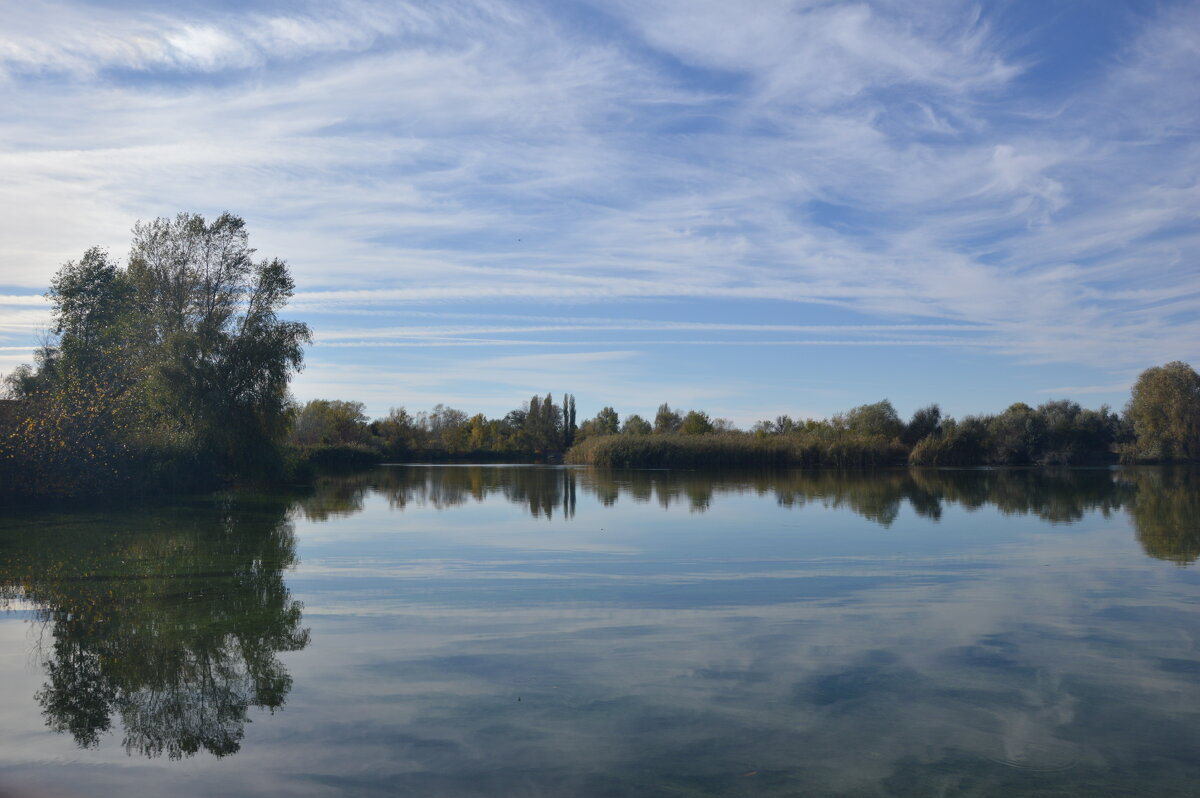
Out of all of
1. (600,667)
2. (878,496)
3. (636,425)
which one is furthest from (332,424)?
(600,667)

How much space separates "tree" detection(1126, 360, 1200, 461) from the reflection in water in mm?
50165

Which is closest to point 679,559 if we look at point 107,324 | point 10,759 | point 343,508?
point 10,759

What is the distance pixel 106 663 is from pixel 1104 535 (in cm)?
1348

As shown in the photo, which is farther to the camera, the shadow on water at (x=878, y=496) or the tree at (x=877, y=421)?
the tree at (x=877, y=421)

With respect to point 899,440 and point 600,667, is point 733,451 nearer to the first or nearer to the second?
point 899,440

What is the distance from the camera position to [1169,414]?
4788 centimetres

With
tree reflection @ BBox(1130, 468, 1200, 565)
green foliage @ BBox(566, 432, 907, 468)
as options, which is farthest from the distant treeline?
tree reflection @ BBox(1130, 468, 1200, 565)

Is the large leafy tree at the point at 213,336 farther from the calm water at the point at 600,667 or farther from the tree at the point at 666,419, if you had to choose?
the tree at the point at 666,419

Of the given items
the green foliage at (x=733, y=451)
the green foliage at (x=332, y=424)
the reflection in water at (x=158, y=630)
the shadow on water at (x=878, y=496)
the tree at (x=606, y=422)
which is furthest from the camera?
the tree at (x=606, y=422)

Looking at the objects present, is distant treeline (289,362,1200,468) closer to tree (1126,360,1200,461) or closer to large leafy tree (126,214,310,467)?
tree (1126,360,1200,461)

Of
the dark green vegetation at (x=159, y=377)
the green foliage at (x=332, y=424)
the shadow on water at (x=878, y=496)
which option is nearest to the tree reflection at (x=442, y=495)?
the shadow on water at (x=878, y=496)

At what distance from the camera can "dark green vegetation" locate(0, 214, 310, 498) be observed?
1852cm

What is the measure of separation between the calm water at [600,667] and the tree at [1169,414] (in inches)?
1655

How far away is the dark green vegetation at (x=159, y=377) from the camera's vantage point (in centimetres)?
1852
